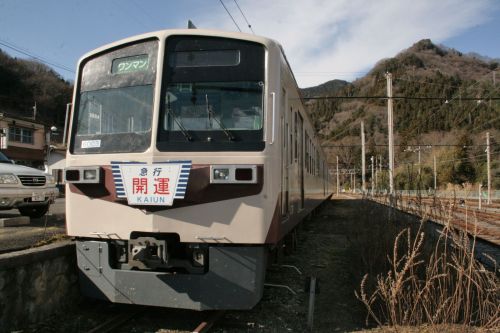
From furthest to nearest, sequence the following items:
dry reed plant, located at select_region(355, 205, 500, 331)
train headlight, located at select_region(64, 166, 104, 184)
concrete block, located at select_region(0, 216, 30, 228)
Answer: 1. concrete block, located at select_region(0, 216, 30, 228)
2. train headlight, located at select_region(64, 166, 104, 184)
3. dry reed plant, located at select_region(355, 205, 500, 331)

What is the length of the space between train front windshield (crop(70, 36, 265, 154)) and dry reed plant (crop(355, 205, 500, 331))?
1829mm

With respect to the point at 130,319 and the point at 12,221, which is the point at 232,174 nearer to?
the point at 130,319

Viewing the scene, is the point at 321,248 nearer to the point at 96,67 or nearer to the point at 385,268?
the point at 385,268

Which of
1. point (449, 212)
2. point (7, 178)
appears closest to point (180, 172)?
point (449, 212)

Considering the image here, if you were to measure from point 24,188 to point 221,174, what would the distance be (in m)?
6.17

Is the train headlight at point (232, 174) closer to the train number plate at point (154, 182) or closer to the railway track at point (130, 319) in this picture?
the train number plate at point (154, 182)

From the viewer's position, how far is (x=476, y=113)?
234 feet

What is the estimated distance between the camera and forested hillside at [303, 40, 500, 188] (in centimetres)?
5809

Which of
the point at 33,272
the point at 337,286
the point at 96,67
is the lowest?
the point at 337,286

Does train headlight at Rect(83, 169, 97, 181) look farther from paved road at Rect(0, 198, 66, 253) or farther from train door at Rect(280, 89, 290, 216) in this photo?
train door at Rect(280, 89, 290, 216)

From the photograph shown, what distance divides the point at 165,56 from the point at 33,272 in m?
2.62

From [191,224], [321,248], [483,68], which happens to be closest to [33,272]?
[191,224]

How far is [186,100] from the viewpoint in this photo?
4832mm

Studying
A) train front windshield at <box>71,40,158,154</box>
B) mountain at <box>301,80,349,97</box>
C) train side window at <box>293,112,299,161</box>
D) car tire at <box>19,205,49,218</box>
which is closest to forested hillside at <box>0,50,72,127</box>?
mountain at <box>301,80,349,97</box>
